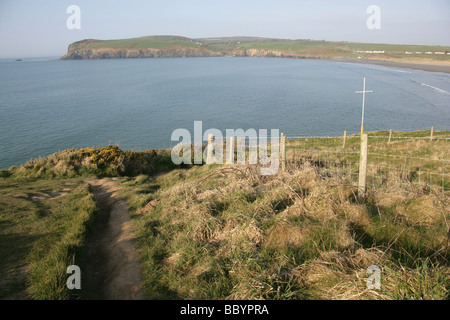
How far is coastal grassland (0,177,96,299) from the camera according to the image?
483 centimetres

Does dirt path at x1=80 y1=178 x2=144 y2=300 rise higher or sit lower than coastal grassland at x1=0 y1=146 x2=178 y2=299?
lower

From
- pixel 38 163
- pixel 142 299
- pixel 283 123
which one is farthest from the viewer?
pixel 283 123

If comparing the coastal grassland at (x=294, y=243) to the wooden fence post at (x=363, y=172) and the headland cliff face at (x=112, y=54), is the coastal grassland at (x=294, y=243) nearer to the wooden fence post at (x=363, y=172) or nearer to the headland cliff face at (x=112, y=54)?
the wooden fence post at (x=363, y=172)

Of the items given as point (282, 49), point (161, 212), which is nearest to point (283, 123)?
point (161, 212)

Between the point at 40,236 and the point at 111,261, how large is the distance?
2055mm

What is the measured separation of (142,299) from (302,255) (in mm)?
2642

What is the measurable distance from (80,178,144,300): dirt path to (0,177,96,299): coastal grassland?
0.32m

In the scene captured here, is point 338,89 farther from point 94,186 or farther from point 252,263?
point 252,263

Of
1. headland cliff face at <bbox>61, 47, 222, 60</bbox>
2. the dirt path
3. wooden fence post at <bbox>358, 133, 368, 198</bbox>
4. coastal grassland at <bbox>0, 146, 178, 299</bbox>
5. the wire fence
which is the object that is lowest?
the dirt path
